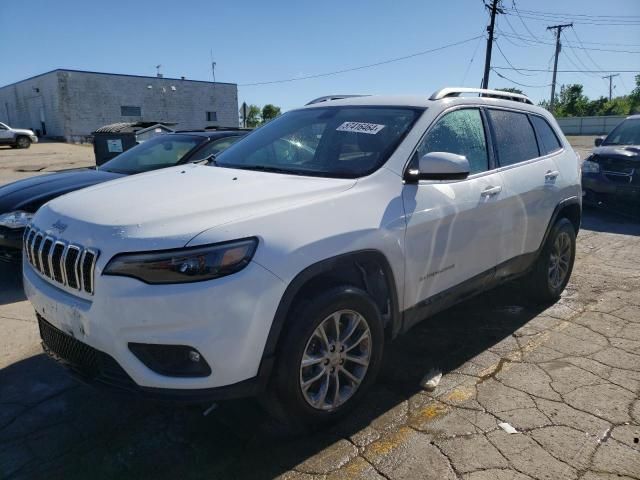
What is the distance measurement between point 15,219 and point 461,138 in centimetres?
388

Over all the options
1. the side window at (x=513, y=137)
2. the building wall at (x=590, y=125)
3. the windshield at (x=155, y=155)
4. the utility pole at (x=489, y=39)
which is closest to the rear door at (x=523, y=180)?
the side window at (x=513, y=137)

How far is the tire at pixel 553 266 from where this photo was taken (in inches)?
174

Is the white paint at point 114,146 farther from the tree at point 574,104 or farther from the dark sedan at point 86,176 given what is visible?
the tree at point 574,104

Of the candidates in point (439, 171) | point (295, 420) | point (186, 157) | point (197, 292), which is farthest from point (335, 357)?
point (186, 157)

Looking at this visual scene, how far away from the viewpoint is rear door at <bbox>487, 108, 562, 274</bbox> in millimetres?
3779

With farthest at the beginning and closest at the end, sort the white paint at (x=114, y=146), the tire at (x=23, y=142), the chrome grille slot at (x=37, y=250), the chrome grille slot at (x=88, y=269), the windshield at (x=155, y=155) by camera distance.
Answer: the tire at (x=23, y=142) < the white paint at (x=114, y=146) < the windshield at (x=155, y=155) < the chrome grille slot at (x=37, y=250) < the chrome grille slot at (x=88, y=269)

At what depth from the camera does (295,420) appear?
2605 mm

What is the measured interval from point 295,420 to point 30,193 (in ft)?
12.3

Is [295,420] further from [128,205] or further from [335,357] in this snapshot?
[128,205]

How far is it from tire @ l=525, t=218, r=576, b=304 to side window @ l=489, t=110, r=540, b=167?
2.42 ft

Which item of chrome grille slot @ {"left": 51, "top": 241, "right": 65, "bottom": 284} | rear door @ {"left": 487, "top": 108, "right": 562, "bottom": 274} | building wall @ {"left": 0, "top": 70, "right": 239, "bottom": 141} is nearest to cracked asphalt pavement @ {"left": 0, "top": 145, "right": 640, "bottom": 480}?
chrome grille slot @ {"left": 51, "top": 241, "right": 65, "bottom": 284}

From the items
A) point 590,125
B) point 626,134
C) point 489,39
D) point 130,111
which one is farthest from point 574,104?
point 626,134

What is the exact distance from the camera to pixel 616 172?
8.28m

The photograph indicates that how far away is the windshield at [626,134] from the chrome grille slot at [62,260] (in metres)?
9.09
